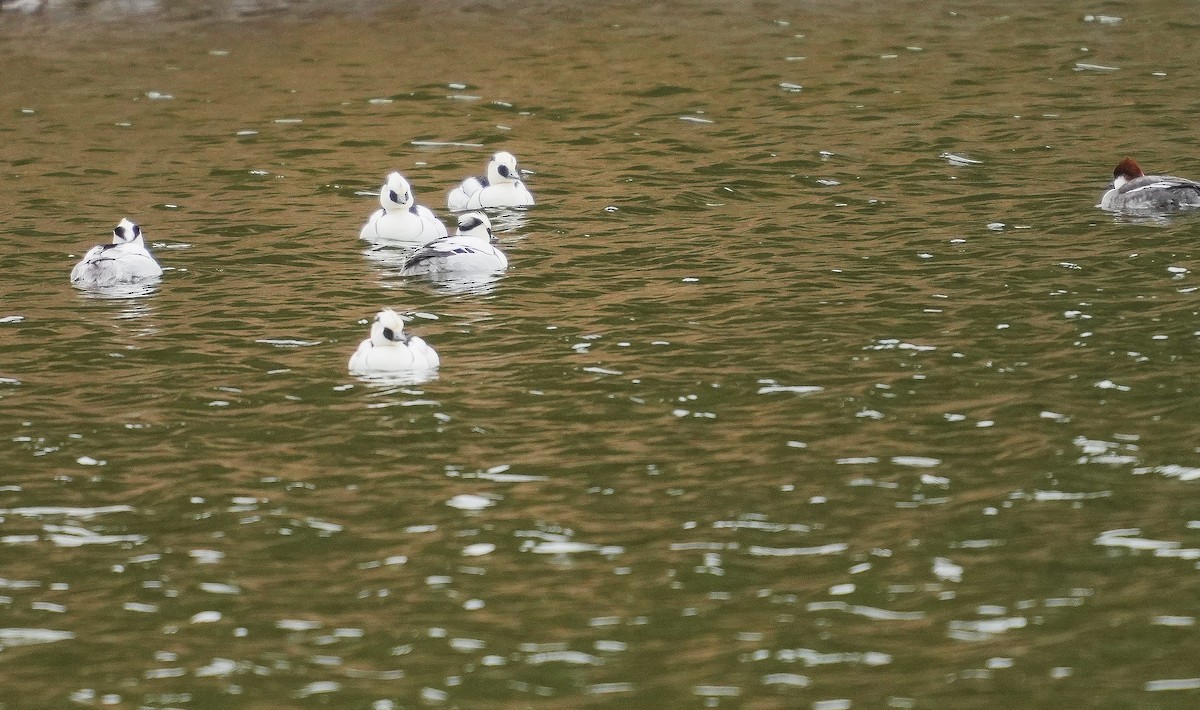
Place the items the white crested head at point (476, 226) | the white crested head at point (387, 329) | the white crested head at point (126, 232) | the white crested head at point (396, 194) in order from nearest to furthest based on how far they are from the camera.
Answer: the white crested head at point (387, 329) → the white crested head at point (126, 232) → the white crested head at point (476, 226) → the white crested head at point (396, 194)

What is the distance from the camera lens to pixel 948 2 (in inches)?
1476

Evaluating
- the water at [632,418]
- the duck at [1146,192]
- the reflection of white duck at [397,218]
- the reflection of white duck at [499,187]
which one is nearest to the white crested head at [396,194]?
the reflection of white duck at [397,218]

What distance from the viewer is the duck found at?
20.6m

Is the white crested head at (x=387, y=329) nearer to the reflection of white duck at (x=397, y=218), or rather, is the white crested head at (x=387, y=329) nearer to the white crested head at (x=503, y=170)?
the reflection of white duck at (x=397, y=218)

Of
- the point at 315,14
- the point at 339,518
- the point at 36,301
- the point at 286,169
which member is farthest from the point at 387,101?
the point at 339,518

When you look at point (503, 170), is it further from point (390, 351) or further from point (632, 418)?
point (632, 418)

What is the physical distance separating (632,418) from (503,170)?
29.3ft

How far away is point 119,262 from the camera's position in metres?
19.3

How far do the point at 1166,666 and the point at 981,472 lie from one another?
3114 millimetres

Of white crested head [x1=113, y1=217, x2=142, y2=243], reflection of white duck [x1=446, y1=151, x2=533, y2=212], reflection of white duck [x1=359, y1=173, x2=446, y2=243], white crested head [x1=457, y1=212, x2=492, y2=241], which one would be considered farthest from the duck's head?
white crested head [x1=113, y1=217, x2=142, y2=243]

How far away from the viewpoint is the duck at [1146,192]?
20609 mm

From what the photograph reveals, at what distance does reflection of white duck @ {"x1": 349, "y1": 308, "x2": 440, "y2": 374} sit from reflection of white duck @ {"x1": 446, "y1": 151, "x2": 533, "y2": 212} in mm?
7155

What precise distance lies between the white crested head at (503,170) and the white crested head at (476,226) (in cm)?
258

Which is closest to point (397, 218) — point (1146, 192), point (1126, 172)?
point (1126, 172)
